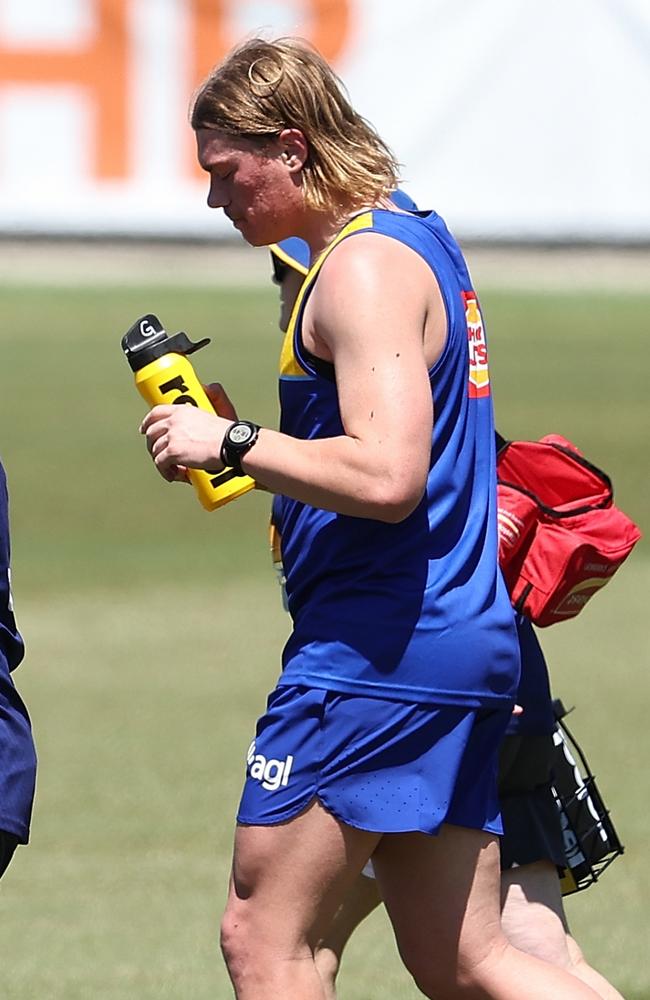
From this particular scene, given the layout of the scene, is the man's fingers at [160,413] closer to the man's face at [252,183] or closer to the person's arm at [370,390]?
the person's arm at [370,390]

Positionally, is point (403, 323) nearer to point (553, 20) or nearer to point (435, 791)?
point (435, 791)

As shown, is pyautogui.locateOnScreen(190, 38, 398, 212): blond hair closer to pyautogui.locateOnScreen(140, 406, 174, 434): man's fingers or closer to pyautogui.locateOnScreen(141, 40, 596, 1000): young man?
pyautogui.locateOnScreen(141, 40, 596, 1000): young man

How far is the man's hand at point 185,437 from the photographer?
3.25 metres

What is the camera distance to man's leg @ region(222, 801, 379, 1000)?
3.21 m

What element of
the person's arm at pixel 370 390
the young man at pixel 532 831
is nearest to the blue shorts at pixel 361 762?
the person's arm at pixel 370 390

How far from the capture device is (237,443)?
3.22m

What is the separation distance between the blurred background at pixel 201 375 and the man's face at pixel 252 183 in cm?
101

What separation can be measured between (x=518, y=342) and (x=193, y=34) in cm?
502

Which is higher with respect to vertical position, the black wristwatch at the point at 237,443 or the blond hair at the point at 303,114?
the blond hair at the point at 303,114

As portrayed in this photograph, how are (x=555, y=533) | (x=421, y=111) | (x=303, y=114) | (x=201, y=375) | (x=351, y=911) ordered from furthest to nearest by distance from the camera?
1. (x=421, y=111)
2. (x=201, y=375)
3. (x=351, y=911)
4. (x=555, y=533)
5. (x=303, y=114)

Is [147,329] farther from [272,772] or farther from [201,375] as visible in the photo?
[201,375]


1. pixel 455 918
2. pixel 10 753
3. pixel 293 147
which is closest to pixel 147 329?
pixel 293 147

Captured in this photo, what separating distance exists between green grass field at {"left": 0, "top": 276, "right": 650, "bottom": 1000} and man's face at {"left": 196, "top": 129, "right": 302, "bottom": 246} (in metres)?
2.04

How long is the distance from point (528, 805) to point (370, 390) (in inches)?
48.7
